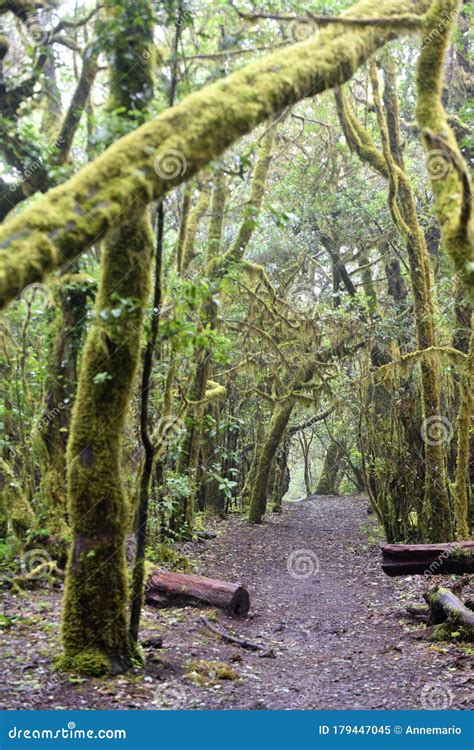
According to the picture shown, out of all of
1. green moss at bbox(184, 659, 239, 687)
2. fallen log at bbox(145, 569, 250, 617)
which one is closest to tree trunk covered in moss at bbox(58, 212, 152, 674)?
green moss at bbox(184, 659, 239, 687)

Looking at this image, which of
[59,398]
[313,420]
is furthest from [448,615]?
[313,420]

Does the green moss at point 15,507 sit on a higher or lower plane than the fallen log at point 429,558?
higher

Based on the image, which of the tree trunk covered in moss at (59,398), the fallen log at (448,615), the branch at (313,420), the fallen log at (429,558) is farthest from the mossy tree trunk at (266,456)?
the fallen log at (448,615)

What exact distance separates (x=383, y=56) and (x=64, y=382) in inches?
292

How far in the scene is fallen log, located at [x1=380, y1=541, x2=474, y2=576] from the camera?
7.75 metres

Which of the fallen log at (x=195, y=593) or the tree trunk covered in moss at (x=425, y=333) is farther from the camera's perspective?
the tree trunk covered in moss at (x=425, y=333)

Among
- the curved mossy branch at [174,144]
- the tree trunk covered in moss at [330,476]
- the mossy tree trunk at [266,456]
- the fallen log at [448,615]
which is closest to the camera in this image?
the curved mossy branch at [174,144]

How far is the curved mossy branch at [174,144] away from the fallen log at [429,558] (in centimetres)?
543

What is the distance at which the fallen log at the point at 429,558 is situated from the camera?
7.75 metres

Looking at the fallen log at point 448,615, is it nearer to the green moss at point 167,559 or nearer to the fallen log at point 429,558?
the fallen log at point 429,558

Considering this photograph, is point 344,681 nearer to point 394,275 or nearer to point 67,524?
point 67,524

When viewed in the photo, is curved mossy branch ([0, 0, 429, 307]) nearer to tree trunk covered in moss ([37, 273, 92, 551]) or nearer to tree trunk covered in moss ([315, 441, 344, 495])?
tree trunk covered in moss ([37, 273, 92, 551])

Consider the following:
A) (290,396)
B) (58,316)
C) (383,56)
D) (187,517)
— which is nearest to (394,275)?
(290,396)

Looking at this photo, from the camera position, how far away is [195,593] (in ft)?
26.3
